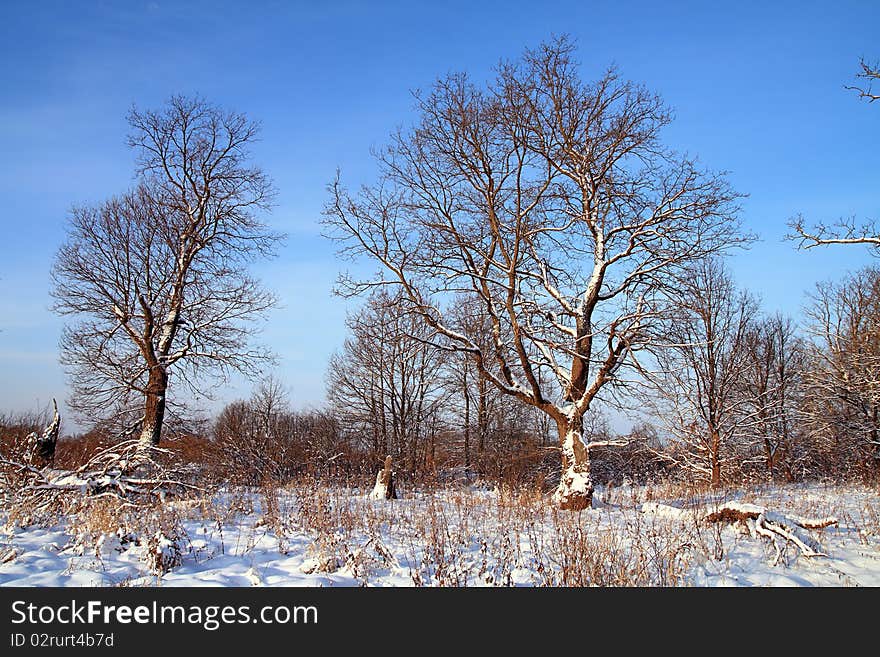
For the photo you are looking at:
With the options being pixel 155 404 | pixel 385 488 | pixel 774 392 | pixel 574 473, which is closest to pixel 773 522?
pixel 574 473

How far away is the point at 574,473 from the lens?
11586 mm

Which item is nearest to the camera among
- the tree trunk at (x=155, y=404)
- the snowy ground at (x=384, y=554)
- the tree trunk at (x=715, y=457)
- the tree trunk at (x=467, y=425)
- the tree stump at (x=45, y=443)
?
the snowy ground at (x=384, y=554)

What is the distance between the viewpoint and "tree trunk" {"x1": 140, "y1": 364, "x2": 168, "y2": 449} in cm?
1522

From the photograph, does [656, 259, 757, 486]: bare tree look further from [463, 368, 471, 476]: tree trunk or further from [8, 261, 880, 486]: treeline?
[463, 368, 471, 476]: tree trunk

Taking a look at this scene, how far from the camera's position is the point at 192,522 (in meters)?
7.91

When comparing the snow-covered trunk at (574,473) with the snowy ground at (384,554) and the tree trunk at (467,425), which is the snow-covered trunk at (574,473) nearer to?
the snowy ground at (384,554)

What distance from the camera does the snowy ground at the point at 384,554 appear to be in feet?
17.9

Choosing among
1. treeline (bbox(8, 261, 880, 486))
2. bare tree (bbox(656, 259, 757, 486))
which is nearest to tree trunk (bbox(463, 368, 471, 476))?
treeline (bbox(8, 261, 880, 486))

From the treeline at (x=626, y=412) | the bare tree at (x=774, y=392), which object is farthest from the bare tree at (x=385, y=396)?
the bare tree at (x=774, y=392)

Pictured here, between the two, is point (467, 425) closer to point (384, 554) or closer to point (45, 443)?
point (45, 443)

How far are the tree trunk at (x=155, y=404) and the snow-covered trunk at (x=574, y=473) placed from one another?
11.0 meters

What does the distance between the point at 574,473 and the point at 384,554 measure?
6417mm
